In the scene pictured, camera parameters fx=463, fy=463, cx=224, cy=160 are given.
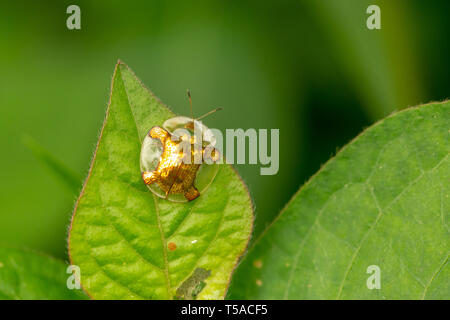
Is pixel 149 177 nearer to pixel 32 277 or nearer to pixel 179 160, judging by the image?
pixel 179 160

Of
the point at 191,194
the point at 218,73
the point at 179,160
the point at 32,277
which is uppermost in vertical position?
the point at 218,73

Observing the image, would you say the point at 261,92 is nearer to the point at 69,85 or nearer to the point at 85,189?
the point at 69,85

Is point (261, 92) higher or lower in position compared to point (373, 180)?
higher

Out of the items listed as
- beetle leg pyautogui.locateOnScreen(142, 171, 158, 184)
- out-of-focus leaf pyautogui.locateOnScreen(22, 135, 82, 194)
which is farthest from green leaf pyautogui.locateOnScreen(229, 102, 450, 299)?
out-of-focus leaf pyautogui.locateOnScreen(22, 135, 82, 194)

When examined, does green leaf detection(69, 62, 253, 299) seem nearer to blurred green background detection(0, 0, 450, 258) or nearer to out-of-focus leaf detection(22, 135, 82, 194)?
out-of-focus leaf detection(22, 135, 82, 194)

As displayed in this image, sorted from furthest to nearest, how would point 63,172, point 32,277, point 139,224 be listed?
point 63,172, point 32,277, point 139,224

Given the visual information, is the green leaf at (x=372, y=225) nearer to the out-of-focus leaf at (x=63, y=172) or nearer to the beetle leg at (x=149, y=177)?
the beetle leg at (x=149, y=177)

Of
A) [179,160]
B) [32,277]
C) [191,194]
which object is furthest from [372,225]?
[32,277]
